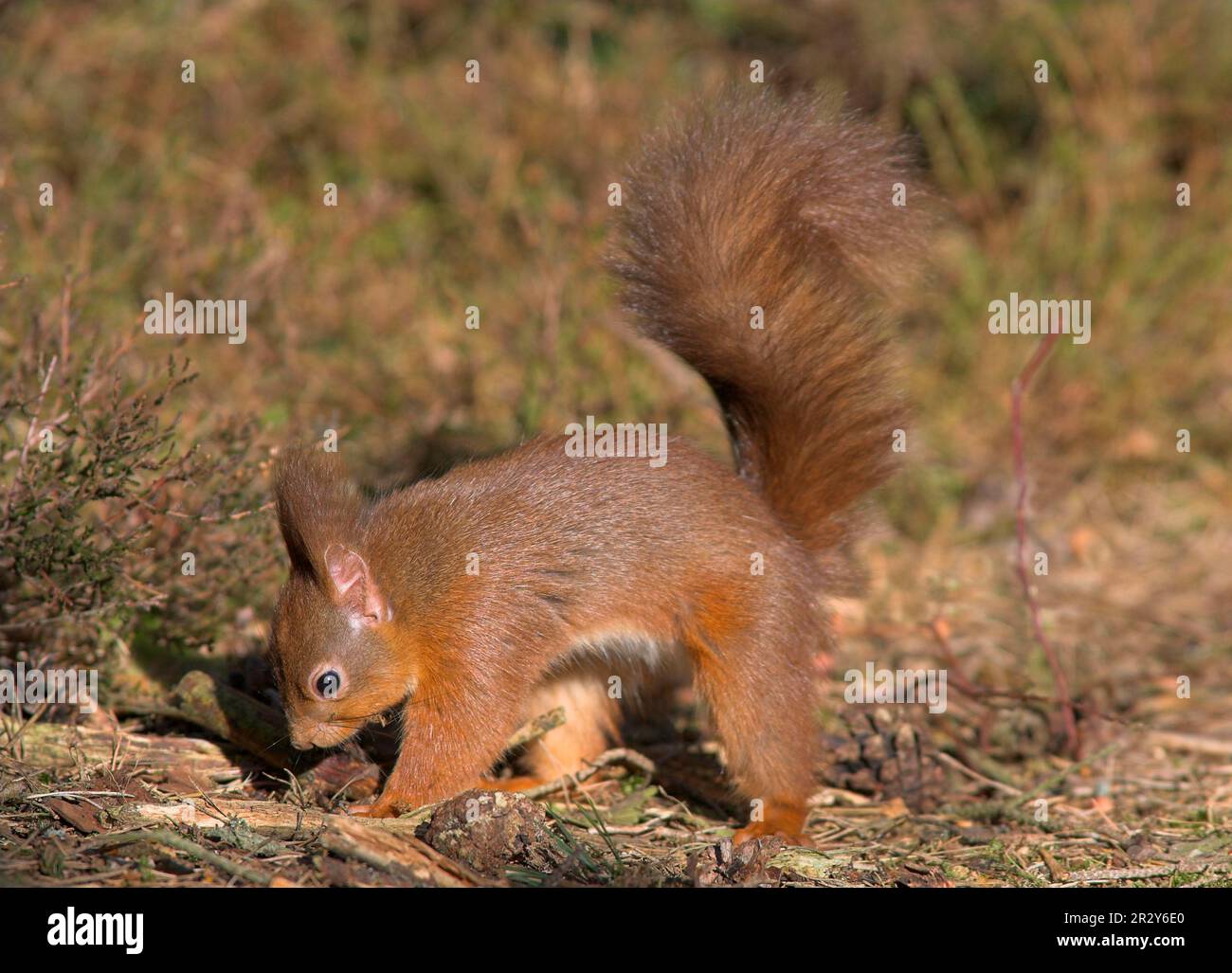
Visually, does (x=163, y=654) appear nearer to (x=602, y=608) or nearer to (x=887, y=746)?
(x=602, y=608)

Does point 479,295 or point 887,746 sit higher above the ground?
point 479,295

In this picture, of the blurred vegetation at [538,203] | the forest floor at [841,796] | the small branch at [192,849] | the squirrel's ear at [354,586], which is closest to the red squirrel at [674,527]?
the squirrel's ear at [354,586]

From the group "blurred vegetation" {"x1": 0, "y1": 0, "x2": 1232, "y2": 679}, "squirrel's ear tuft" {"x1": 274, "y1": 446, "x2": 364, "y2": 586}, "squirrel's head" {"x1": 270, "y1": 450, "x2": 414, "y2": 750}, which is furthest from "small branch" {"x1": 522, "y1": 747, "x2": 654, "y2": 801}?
"blurred vegetation" {"x1": 0, "y1": 0, "x2": 1232, "y2": 679}

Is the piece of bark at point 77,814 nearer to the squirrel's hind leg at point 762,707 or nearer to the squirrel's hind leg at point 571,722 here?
the squirrel's hind leg at point 571,722

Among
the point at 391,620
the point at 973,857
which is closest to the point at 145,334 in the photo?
the point at 391,620

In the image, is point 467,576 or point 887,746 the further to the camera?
point 887,746

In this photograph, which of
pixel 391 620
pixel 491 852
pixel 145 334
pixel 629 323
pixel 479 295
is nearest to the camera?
pixel 491 852

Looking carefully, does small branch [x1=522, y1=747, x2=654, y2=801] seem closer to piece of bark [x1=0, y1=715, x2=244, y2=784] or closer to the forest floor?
the forest floor
